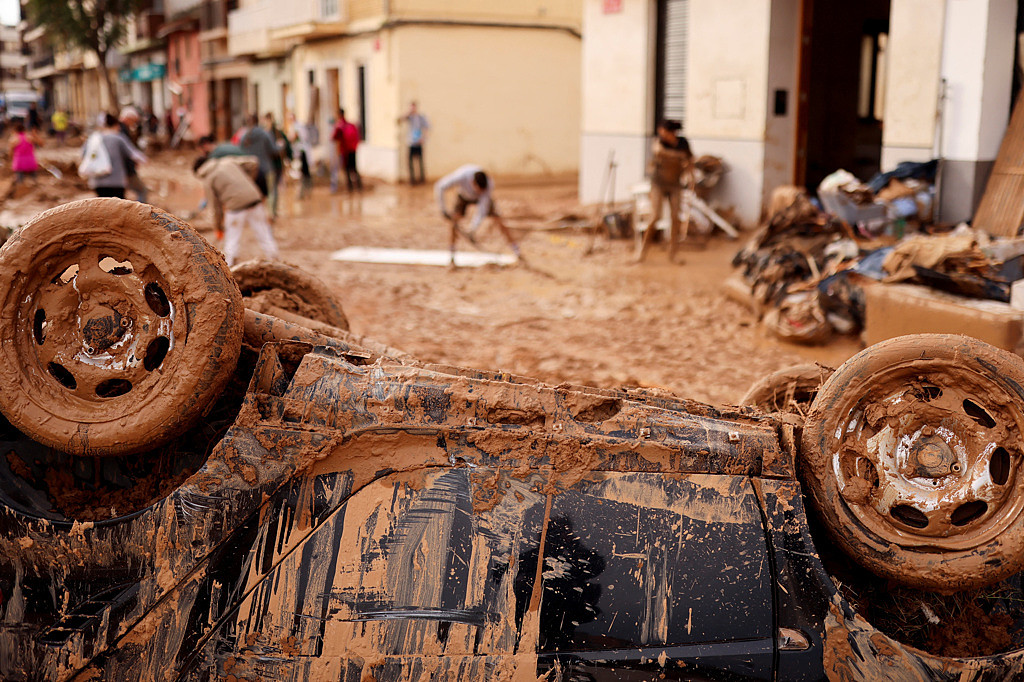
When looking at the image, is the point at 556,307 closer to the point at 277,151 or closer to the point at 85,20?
the point at 277,151

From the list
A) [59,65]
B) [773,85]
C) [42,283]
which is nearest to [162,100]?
[59,65]

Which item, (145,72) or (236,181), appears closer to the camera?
(236,181)

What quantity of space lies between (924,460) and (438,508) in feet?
3.96

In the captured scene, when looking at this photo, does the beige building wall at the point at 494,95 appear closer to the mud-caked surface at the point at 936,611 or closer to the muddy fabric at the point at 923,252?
the muddy fabric at the point at 923,252

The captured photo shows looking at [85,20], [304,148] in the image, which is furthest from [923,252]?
[85,20]

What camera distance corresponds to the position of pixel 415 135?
75.2 ft

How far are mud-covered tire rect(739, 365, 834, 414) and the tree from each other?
43.3m

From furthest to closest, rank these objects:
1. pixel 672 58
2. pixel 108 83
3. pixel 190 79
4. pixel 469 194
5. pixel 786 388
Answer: pixel 190 79, pixel 108 83, pixel 672 58, pixel 469 194, pixel 786 388

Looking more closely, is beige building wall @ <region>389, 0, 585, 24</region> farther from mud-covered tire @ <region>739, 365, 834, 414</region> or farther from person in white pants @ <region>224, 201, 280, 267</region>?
mud-covered tire @ <region>739, 365, 834, 414</region>

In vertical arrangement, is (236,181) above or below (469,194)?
above

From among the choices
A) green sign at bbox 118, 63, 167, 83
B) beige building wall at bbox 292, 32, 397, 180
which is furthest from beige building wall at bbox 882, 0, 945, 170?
green sign at bbox 118, 63, 167, 83

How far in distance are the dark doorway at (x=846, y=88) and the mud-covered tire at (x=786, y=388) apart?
1297 cm

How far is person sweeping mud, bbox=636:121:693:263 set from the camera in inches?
451

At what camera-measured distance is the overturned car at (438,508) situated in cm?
200
